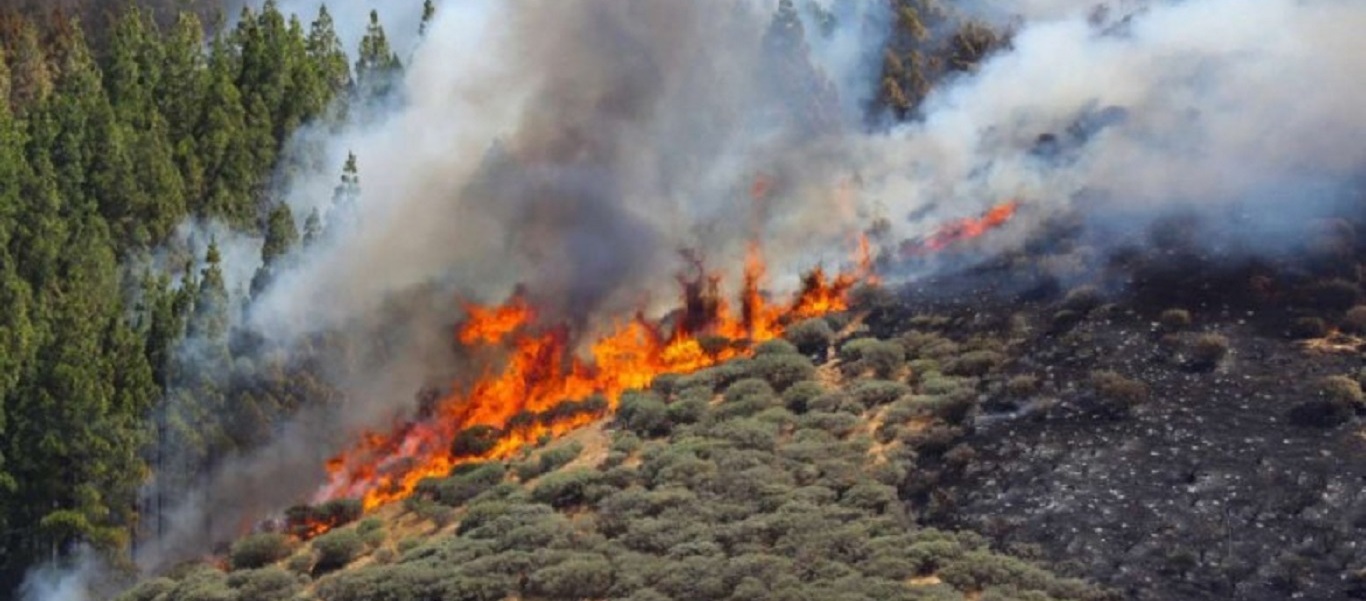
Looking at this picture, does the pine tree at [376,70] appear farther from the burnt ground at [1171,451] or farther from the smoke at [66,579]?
the burnt ground at [1171,451]

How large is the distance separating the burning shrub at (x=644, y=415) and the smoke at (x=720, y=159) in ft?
18.4

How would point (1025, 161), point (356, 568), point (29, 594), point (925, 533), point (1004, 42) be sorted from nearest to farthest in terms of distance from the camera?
point (925, 533)
point (356, 568)
point (29, 594)
point (1025, 161)
point (1004, 42)

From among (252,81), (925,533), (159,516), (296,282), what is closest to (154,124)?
(252,81)

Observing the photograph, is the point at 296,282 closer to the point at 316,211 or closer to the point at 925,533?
the point at 316,211

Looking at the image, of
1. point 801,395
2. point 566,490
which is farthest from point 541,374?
point 801,395

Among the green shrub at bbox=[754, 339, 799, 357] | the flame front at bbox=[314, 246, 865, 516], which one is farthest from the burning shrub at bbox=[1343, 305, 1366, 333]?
the green shrub at bbox=[754, 339, 799, 357]

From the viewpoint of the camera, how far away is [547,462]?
196 feet

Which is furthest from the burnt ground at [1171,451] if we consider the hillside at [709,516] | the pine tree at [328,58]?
the pine tree at [328,58]

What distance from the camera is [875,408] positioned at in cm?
5941

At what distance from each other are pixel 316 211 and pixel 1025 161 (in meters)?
26.2

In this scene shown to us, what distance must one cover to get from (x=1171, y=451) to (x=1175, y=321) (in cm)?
715

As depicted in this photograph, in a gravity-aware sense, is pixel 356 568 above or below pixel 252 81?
below

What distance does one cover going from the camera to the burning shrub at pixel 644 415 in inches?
2386

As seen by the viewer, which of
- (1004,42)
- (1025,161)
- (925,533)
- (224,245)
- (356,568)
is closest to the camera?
(925,533)
